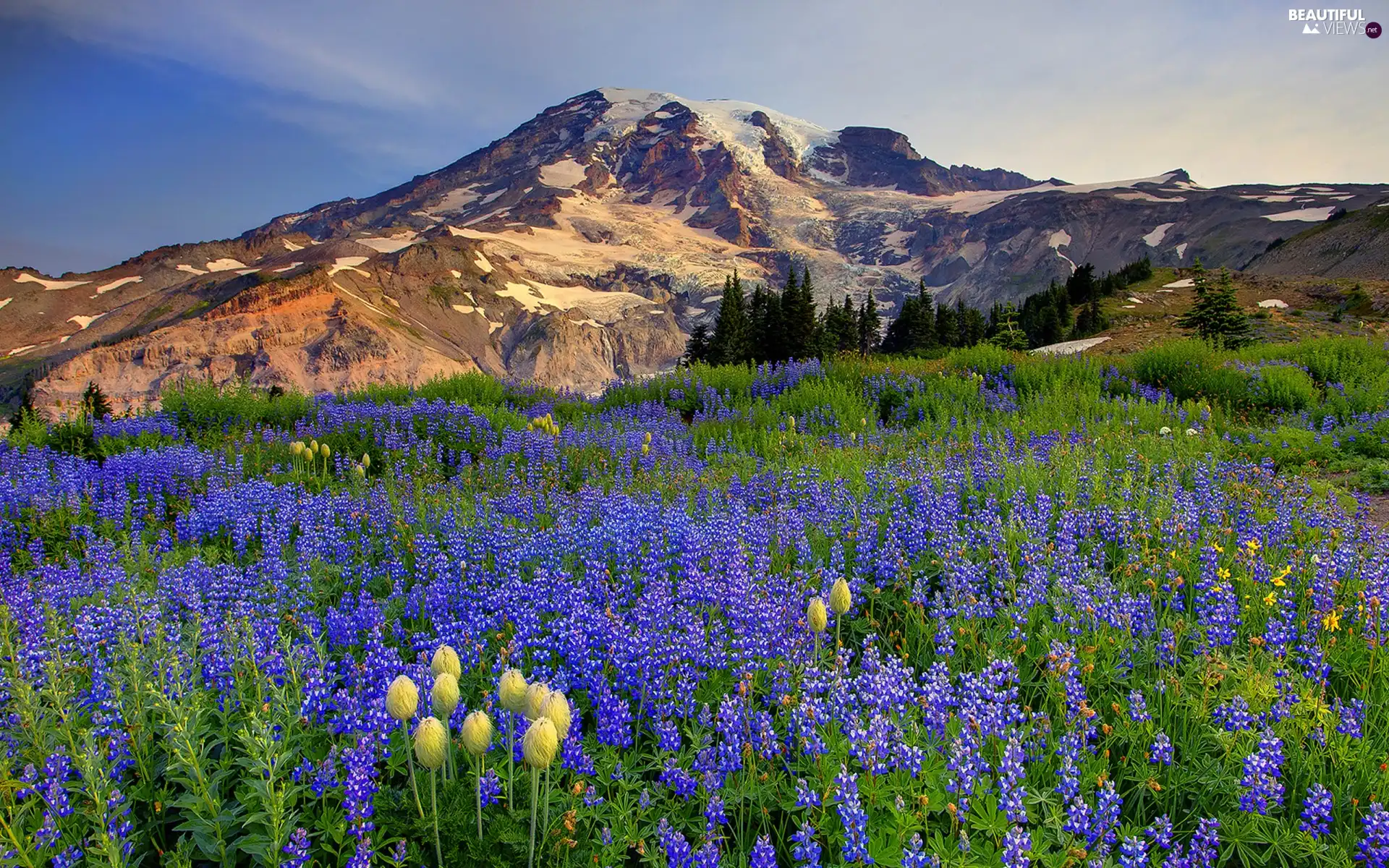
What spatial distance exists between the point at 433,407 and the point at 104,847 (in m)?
7.46

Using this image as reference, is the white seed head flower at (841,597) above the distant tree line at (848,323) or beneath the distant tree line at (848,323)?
beneath

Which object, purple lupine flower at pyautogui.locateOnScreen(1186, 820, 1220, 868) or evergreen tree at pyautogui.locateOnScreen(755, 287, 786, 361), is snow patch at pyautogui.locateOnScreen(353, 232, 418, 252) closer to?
evergreen tree at pyautogui.locateOnScreen(755, 287, 786, 361)

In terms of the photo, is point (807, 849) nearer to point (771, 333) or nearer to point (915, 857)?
point (915, 857)

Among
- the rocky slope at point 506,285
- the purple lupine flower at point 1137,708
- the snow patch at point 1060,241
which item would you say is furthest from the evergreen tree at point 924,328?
the snow patch at point 1060,241

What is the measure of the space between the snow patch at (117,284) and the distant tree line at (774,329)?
5552 inches

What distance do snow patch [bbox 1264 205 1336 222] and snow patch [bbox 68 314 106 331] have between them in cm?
20958

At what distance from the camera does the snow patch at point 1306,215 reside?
12544 centimetres

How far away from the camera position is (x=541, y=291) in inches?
5251

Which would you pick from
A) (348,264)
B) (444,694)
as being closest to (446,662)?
(444,694)

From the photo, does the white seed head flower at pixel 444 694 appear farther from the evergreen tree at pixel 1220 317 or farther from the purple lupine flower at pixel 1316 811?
the evergreen tree at pixel 1220 317

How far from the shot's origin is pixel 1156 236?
141875 millimetres

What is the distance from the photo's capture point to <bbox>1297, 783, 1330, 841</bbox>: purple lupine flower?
6.69ft

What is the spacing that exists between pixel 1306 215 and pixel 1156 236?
23.0m

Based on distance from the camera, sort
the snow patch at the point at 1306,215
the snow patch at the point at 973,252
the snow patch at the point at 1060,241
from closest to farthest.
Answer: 1. the snow patch at the point at 1306,215
2. the snow patch at the point at 1060,241
3. the snow patch at the point at 973,252
